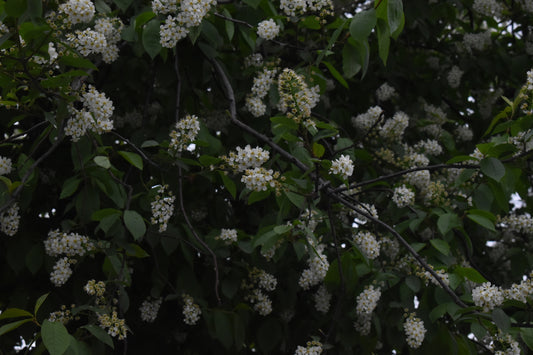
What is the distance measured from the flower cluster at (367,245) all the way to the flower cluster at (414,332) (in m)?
0.27

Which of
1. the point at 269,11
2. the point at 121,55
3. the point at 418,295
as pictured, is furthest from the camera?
the point at 121,55

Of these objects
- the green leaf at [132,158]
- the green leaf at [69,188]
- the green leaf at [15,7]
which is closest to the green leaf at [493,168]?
the green leaf at [132,158]

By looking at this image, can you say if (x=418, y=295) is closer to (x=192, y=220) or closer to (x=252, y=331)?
(x=252, y=331)

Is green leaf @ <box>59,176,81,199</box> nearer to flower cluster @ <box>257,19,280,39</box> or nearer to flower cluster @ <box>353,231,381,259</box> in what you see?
flower cluster @ <box>257,19,280,39</box>

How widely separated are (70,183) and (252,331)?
101 cm

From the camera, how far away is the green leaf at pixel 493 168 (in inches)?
83.4

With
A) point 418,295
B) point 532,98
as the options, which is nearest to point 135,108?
point 418,295

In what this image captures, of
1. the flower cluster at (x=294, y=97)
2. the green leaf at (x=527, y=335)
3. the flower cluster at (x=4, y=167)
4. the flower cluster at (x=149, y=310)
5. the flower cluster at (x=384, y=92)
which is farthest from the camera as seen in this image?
the flower cluster at (x=384, y=92)

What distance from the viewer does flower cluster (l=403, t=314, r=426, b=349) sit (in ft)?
7.52

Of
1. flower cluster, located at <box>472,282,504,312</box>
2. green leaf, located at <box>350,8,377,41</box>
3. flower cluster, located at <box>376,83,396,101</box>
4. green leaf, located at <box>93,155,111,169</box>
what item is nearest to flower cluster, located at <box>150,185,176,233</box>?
green leaf, located at <box>93,155,111,169</box>

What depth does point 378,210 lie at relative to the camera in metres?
2.99

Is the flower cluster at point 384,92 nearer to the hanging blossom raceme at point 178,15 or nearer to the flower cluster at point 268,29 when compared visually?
the flower cluster at point 268,29

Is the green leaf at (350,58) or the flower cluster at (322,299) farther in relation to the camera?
the flower cluster at (322,299)

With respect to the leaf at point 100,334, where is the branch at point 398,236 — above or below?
above
